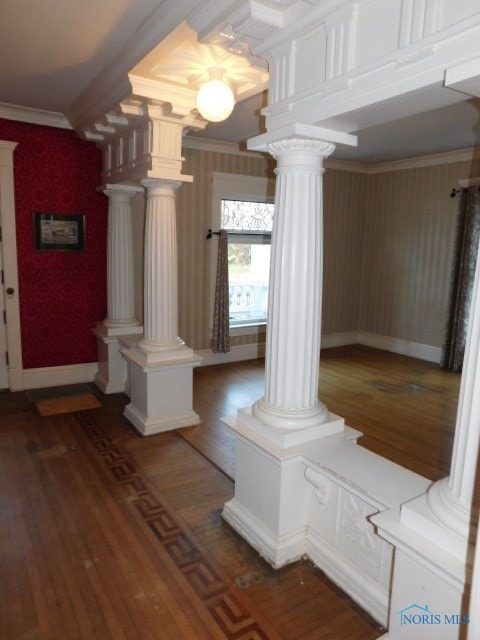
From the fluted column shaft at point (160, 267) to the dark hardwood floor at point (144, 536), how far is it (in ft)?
2.57

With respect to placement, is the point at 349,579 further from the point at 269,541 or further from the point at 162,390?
the point at 162,390

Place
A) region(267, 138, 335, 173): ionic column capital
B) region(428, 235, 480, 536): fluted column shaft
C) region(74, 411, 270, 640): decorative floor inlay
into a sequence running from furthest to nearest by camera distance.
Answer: region(267, 138, 335, 173): ionic column capital → region(74, 411, 270, 640): decorative floor inlay → region(428, 235, 480, 536): fluted column shaft

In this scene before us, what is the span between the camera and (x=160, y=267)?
372cm

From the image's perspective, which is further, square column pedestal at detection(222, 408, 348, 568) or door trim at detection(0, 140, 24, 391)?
door trim at detection(0, 140, 24, 391)

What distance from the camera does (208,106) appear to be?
2.50 m

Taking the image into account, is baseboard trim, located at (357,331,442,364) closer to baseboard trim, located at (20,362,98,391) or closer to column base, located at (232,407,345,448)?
baseboard trim, located at (20,362,98,391)

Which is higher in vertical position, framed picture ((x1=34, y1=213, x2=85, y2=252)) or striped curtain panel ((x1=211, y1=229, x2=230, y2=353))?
framed picture ((x1=34, y1=213, x2=85, y2=252))

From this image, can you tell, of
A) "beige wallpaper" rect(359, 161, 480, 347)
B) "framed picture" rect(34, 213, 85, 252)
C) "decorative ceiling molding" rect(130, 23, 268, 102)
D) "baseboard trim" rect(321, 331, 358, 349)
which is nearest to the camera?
"decorative ceiling molding" rect(130, 23, 268, 102)

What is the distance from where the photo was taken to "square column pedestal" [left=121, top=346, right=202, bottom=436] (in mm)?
3678

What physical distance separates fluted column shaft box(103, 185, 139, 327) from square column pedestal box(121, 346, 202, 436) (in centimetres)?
89

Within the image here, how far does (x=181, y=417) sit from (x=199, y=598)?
1.90 m

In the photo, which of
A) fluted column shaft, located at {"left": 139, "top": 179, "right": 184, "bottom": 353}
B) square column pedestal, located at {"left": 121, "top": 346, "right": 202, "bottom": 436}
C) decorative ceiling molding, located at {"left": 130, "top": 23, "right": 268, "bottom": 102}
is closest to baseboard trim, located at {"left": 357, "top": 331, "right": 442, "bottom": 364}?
square column pedestal, located at {"left": 121, "top": 346, "right": 202, "bottom": 436}

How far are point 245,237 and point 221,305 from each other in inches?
38.5

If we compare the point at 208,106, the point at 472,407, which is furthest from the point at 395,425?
the point at 208,106
